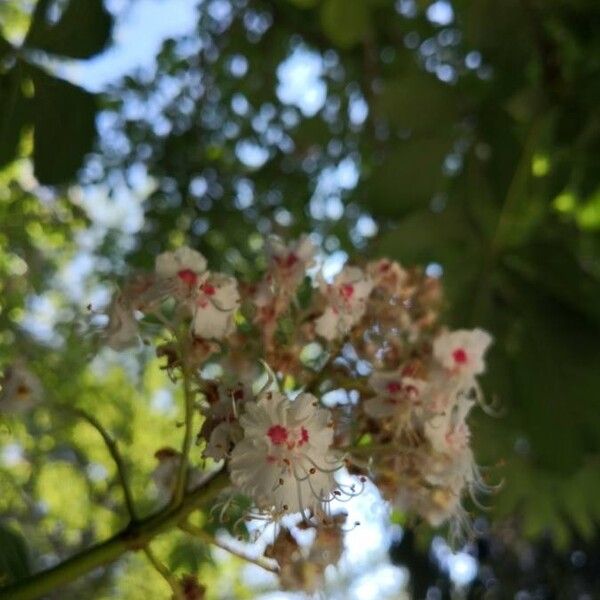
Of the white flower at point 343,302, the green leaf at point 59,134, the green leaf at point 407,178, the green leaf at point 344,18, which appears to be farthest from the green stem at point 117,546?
the green leaf at point 344,18

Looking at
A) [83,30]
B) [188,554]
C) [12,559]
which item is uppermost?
[83,30]

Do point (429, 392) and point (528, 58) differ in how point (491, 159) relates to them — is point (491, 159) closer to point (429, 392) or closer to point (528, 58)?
point (528, 58)

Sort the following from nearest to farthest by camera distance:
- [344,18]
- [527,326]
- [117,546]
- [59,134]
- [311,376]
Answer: [117,546] < [311,376] < [59,134] < [527,326] < [344,18]

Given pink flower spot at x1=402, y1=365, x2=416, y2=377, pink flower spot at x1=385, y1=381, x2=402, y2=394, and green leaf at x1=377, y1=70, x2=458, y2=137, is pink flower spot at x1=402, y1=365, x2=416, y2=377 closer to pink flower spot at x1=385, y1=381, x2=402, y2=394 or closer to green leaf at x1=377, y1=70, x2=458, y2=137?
pink flower spot at x1=385, y1=381, x2=402, y2=394

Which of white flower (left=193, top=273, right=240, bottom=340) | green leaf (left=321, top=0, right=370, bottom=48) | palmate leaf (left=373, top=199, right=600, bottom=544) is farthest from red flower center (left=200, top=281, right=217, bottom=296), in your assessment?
green leaf (left=321, top=0, right=370, bottom=48)

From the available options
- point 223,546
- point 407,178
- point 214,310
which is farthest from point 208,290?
point 407,178

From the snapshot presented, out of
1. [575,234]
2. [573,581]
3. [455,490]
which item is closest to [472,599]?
[573,581]

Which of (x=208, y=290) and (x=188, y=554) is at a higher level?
(x=208, y=290)

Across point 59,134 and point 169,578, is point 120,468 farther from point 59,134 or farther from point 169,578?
point 59,134
